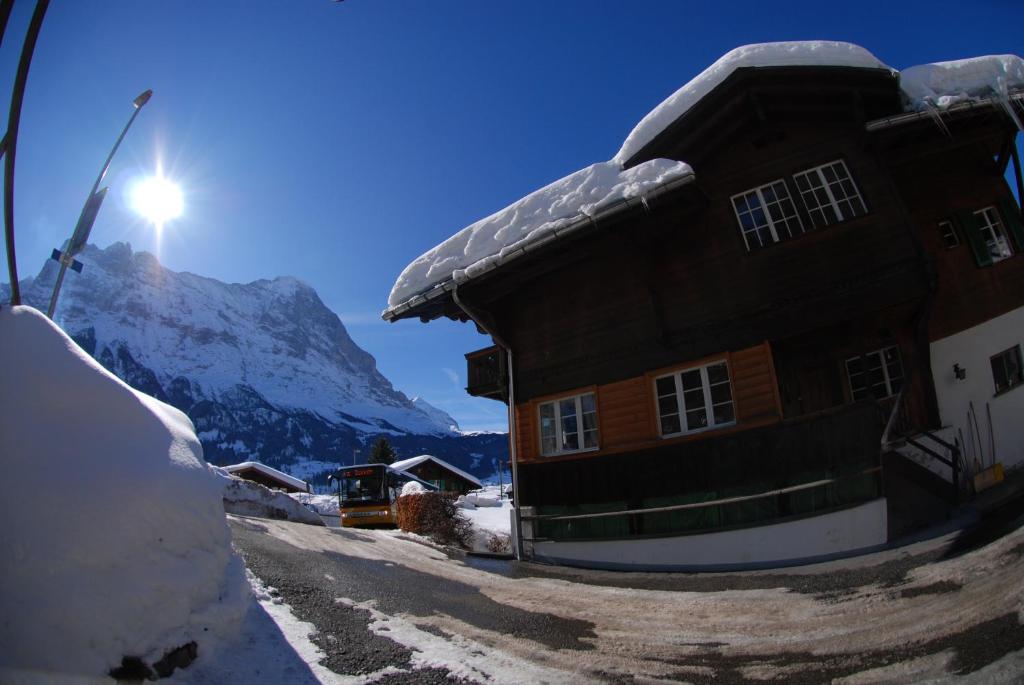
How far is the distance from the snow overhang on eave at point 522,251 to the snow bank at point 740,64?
6.88 feet

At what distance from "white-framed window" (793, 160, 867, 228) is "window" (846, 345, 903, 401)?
10.8 ft

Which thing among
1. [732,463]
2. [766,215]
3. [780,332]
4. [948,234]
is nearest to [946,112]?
[948,234]

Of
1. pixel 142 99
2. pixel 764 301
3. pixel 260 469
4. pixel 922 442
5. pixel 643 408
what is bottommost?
pixel 922 442

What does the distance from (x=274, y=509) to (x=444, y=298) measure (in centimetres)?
743

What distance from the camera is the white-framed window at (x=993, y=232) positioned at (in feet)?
42.4

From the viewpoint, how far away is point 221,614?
3.96 meters

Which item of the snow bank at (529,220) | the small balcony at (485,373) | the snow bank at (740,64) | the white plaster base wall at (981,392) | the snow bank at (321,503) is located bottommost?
the snow bank at (321,503)

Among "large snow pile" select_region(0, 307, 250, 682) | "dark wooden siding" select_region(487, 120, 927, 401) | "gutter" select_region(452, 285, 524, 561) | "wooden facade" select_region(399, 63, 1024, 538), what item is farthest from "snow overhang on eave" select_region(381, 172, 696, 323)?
"large snow pile" select_region(0, 307, 250, 682)

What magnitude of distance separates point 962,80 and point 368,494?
30.3m

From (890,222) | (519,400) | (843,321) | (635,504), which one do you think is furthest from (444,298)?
(890,222)

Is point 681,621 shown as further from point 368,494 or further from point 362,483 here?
point 362,483

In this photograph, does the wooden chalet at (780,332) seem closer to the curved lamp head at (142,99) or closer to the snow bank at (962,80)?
the snow bank at (962,80)

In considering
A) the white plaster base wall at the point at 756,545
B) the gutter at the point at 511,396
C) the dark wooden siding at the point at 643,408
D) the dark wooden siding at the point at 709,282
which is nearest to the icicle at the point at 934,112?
the dark wooden siding at the point at 709,282

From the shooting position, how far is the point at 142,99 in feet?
45.5
